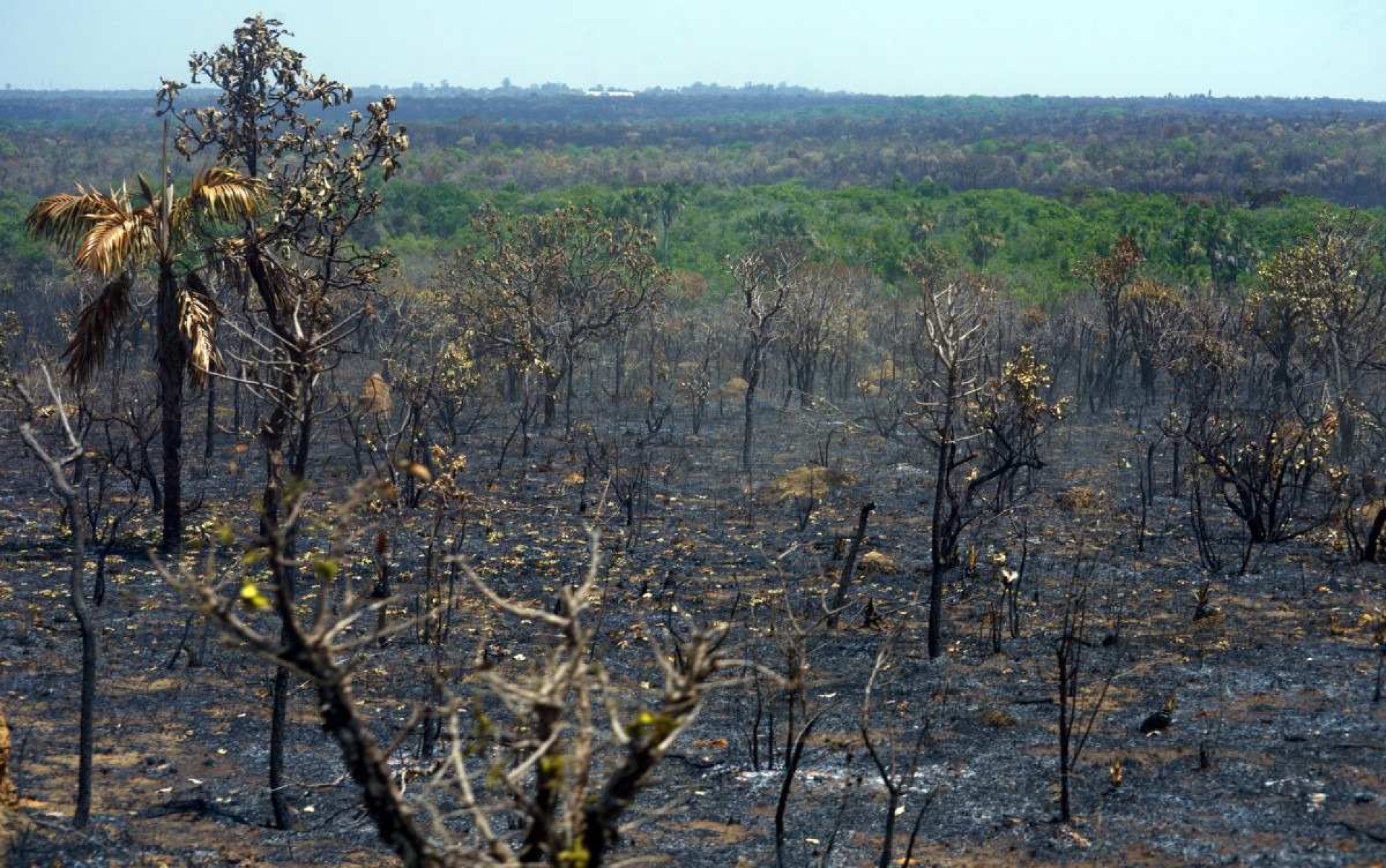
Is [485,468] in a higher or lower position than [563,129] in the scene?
lower

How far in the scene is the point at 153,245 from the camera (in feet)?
46.5

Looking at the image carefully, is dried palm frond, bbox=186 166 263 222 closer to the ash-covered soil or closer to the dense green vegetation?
the ash-covered soil

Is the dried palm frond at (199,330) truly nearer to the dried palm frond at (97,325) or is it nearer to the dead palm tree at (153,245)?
the dead palm tree at (153,245)

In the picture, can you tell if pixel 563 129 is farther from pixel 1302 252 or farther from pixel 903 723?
pixel 903 723

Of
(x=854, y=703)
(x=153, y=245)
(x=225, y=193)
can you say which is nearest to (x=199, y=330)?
(x=153, y=245)

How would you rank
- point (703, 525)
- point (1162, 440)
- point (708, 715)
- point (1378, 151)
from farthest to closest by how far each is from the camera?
point (1378, 151) → point (1162, 440) → point (703, 525) → point (708, 715)

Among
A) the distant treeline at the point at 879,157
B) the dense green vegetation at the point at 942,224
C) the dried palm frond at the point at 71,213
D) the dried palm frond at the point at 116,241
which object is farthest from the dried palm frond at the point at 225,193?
the distant treeline at the point at 879,157

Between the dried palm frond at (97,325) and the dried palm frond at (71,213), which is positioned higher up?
the dried palm frond at (71,213)

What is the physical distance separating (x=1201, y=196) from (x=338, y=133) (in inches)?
2624

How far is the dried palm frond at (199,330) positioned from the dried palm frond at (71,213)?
1193 mm

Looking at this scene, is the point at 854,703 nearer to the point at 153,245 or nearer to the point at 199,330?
the point at 199,330

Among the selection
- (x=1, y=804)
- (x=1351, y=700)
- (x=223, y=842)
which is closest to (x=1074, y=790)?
(x=1351, y=700)

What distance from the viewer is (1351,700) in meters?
11.5

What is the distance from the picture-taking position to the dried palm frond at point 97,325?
1476 cm
